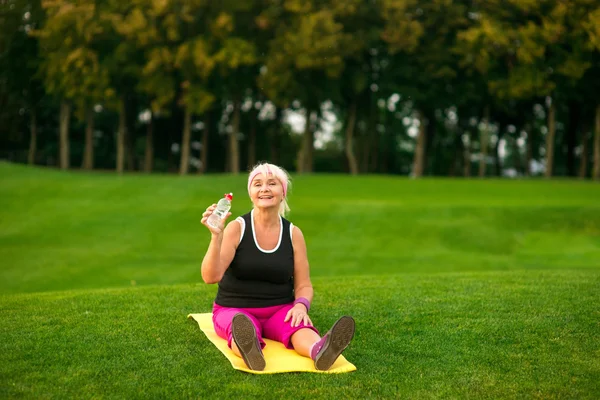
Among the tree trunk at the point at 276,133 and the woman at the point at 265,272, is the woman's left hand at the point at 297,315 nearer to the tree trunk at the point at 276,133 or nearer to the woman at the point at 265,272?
the woman at the point at 265,272

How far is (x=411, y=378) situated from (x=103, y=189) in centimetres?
1855

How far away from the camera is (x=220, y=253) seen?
5797 millimetres

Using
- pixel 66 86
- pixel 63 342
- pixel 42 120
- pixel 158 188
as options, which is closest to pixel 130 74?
pixel 66 86

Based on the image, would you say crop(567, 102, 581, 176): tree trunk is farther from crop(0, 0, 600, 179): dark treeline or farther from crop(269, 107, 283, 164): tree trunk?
crop(269, 107, 283, 164): tree trunk

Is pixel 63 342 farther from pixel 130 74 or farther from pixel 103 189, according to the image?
pixel 130 74

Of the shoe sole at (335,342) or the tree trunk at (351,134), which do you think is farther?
the tree trunk at (351,134)

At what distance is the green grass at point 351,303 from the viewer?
5.21m

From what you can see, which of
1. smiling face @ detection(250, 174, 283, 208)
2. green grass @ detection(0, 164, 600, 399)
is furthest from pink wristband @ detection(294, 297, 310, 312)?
smiling face @ detection(250, 174, 283, 208)

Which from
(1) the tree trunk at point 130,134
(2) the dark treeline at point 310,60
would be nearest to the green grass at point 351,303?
(2) the dark treeline at point 310,60

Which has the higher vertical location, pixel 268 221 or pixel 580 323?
pixel 268 221

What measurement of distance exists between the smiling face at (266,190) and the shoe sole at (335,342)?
1.25 meters

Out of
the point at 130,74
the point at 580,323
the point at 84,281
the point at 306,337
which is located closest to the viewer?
the point at 306,337

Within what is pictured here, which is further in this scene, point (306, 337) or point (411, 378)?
point (306, 337)

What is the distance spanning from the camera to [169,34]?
3553 cm
